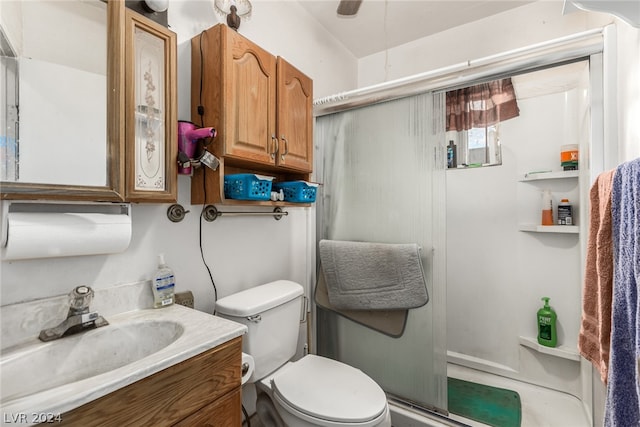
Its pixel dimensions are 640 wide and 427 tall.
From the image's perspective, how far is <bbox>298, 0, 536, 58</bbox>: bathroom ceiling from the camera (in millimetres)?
1890

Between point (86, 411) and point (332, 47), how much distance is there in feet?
7.76

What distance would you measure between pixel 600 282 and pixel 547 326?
4.72 ft

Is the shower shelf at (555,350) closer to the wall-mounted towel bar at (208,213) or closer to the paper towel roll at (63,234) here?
the wall-mounted towel bar at (208,213)

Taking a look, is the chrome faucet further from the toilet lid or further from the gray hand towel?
the gray hand towel

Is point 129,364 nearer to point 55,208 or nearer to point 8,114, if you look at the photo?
point 55,208

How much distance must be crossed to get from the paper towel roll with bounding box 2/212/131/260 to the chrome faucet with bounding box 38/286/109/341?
126 mm

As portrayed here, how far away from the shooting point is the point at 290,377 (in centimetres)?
131

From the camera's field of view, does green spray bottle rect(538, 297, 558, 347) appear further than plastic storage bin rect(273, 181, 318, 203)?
Yes

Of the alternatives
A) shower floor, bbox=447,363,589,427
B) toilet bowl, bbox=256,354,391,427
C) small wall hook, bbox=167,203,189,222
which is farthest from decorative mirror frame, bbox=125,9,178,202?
shower floor, bbox=447,363,589,427

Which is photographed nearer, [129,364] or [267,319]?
[129,364]

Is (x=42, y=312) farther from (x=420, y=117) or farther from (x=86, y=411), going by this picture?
(x=420, y=117)

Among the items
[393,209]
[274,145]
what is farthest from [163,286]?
[393,209]

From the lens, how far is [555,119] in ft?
6.27

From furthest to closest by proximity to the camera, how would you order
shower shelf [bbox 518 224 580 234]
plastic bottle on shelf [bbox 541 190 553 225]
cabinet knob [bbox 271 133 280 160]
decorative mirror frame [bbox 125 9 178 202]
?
plastic bottle on shelf [bbox 541 190 553 225]
shower shelf [bbox 518 224 580 234]
cabinet knob [bbox 271 133 280 160]
decorative mirror frame [bbox 125 9 178 202]
